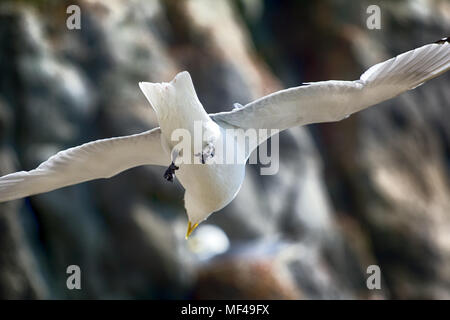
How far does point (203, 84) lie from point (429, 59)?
309cm

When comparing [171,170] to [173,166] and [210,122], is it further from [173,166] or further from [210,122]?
[210,122]

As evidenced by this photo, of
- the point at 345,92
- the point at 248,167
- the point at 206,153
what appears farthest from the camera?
the point at 248,167

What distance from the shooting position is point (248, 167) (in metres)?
4.90

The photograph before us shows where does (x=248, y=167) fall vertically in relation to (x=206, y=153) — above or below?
above

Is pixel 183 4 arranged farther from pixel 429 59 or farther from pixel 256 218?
pixel 429 59

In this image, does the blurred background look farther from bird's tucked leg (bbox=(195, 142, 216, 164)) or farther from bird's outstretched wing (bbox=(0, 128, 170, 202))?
bird's tucked leg (bbox=(195, 142, 216, 164))

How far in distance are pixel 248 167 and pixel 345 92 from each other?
2982 mm

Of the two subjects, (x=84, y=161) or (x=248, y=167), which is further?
(x=248, y=167)

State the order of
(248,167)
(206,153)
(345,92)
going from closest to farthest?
(206,153), (345,92), (248,167)

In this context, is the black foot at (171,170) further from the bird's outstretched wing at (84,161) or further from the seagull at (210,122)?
the bird's outstretched wing at (84,161)

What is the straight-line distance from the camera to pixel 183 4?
5.18m

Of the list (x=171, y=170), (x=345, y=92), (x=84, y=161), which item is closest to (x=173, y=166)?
(x=171, y=170)

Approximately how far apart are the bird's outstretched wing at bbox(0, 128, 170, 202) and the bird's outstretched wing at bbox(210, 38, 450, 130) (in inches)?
11.1
